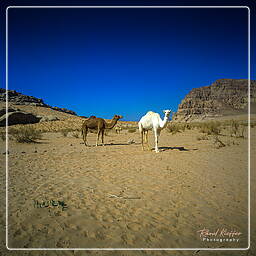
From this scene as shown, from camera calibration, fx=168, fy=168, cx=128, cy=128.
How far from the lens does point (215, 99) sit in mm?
151125

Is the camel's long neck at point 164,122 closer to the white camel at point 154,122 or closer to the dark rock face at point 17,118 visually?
the white camel at point 154,122

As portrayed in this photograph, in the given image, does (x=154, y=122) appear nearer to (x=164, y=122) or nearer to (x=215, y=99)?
(x=164, y=122)

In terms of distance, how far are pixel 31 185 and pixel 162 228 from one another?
10.2 ft

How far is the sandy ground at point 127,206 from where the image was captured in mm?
2217

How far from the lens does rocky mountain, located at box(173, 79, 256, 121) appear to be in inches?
5408

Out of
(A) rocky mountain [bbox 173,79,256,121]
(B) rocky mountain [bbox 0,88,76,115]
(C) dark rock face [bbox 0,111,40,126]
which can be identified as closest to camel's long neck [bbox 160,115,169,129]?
(C) dark rock face [bbox 0,111,40,126]

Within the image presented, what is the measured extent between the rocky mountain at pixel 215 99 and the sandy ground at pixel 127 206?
139 meters

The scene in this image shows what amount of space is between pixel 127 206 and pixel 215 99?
6689 inches

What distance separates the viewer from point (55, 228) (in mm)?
2381

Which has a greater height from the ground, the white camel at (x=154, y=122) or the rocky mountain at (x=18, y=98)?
the rocky mountain at (x=18, y=98)

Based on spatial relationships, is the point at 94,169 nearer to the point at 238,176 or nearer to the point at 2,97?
the point at 238,176

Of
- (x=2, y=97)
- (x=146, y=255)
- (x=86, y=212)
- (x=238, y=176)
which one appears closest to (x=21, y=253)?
(x=86, y=212)

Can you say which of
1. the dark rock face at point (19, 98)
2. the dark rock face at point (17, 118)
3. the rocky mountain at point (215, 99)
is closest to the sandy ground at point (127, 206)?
the dark rock face at point (17, 118)

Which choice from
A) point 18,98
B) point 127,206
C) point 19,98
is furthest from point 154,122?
point 19,98
